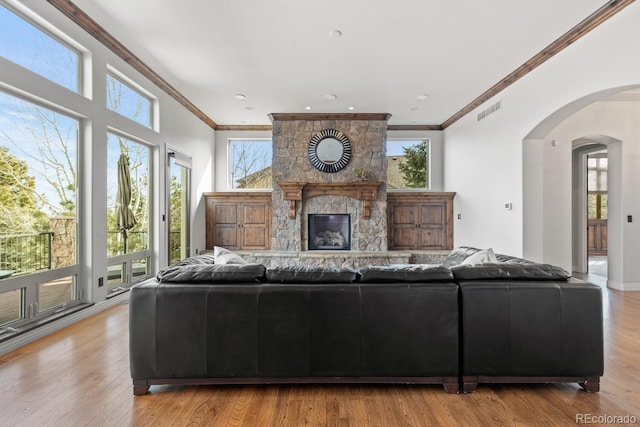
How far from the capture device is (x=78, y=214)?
11.4 ft

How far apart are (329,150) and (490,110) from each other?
2.92 m

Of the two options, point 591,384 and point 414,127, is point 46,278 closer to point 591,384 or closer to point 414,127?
point 591,384

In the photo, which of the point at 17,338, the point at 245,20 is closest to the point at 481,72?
the point at 245,20

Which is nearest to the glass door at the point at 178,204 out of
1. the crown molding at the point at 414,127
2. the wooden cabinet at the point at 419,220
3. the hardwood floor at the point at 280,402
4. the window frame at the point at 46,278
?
the window frame at the point at 46,278

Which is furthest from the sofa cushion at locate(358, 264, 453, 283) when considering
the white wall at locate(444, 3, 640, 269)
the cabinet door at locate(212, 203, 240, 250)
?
the cabinet door at locate(212, 203, 240, 250)

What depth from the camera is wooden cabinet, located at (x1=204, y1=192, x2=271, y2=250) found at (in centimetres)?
693

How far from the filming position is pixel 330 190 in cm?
651

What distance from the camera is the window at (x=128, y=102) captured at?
3.97 metres

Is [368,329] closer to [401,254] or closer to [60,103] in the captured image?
[60,103]

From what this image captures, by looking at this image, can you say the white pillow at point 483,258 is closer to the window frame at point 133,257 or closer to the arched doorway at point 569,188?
the arched doorway at point 569,188

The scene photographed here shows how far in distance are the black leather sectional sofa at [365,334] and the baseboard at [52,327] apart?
154 centimetres

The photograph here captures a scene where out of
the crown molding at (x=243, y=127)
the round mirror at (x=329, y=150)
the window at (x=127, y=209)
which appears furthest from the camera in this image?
the crown molding at (x=243, y=127)

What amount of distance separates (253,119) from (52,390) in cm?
565

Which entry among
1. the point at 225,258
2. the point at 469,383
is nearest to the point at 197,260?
the point at 225,258
